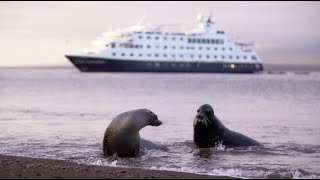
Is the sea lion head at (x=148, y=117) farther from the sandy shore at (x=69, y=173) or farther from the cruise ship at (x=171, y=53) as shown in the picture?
the cruise ship at (x=171, y=53)

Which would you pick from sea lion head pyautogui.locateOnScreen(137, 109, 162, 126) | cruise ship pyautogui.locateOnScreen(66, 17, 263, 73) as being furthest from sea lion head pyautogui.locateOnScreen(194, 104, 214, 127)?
cruise ship pyautogui.locateOnScreen(66, 17, 263, 73)

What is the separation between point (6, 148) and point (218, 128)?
3.34 metres

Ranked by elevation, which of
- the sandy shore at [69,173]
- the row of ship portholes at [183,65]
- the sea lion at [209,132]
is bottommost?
the sandy shore at [69,173]

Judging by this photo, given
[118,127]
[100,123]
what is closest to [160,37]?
[100,123]

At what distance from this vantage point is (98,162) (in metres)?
7.28

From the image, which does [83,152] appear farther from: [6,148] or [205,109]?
[205,109]

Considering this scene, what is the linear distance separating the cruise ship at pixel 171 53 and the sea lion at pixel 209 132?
7162 cm

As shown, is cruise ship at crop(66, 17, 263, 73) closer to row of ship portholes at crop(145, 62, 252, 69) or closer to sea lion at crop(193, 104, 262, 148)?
row of ship portholes at crop(145, 62, 252, 69)

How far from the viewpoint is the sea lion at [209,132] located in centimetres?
895

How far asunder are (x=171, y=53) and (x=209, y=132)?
7815 cm

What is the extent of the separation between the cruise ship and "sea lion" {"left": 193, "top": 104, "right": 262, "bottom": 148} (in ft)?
235

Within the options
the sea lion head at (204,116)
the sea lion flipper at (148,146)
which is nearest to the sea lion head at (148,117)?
the sea lion flipper at (148,146)

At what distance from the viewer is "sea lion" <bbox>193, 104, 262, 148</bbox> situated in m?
8.95

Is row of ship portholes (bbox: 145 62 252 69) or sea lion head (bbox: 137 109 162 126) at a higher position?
row of ship portholes (bbox: 145 62 252 69)
